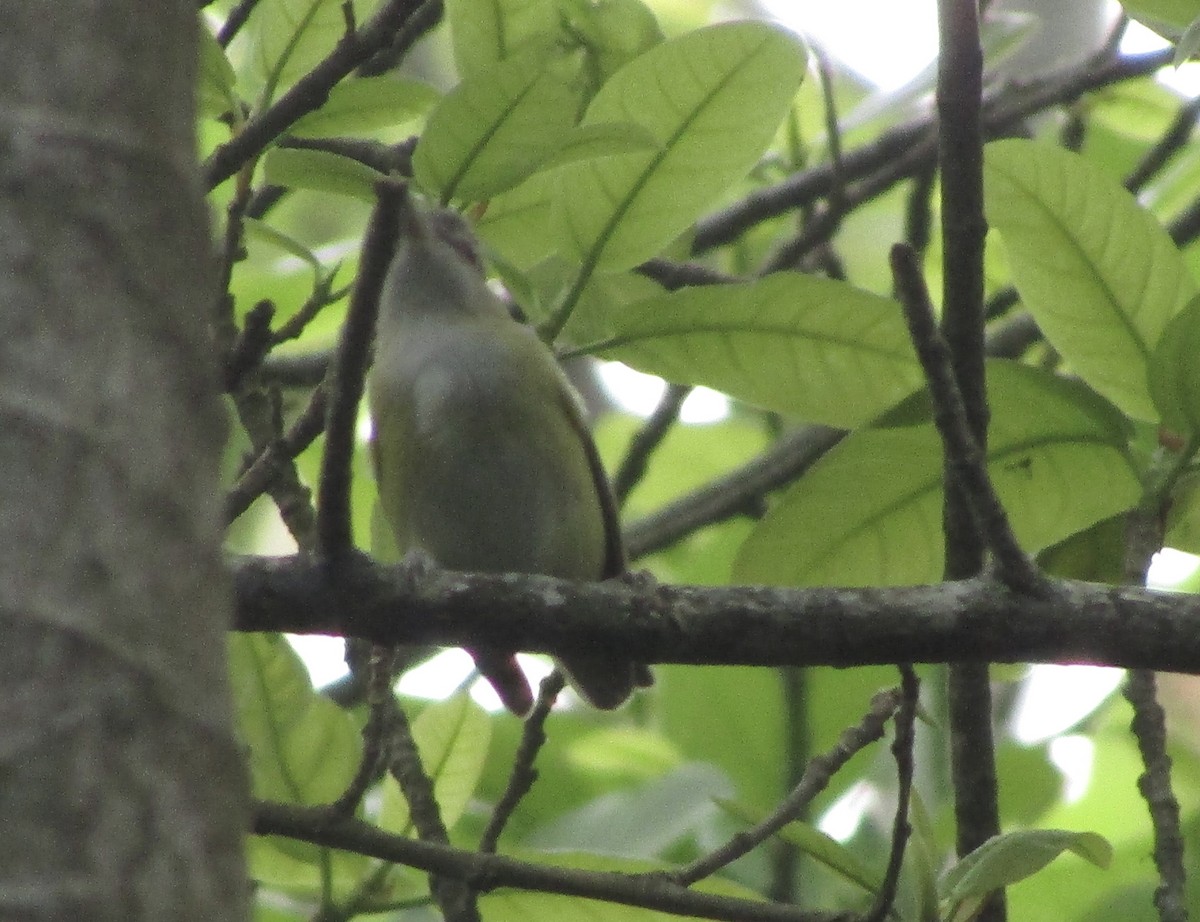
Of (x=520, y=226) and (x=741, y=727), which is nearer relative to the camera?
(x=520, y=226)

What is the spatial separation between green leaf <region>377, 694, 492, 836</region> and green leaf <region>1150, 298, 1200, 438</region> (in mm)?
1221

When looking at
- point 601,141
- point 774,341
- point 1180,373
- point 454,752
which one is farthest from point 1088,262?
point 454,752

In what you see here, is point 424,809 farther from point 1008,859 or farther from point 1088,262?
point 1088,262

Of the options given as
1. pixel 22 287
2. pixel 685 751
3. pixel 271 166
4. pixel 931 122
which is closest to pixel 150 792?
pixel 22 287

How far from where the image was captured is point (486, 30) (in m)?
2.68

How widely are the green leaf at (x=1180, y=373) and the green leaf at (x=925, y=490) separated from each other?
80 mm

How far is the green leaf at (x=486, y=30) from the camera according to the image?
2660mm

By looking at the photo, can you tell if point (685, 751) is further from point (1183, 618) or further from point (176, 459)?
point (176, 459)

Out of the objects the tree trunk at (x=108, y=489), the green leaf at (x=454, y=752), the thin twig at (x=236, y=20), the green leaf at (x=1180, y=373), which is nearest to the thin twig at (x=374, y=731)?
the green leaf at (x=454, y=752)

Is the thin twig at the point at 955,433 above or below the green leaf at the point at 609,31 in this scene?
below

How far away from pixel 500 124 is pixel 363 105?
406 millimetres

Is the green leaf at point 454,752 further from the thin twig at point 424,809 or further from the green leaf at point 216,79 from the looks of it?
the green leaf at point 216,79

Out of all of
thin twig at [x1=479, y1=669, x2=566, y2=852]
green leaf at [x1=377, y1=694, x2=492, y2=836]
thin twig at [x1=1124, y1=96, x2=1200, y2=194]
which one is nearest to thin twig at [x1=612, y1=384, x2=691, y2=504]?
green leaf at [x1=377, y1=694, x2=492, y2=836]

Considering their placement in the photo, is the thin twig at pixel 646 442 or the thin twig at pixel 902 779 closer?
the thin twig at pixel 902 779
